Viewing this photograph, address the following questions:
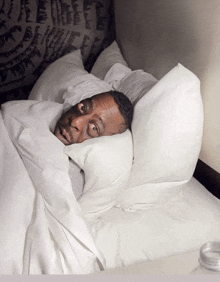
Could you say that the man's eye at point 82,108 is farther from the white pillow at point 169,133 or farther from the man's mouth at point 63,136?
the white pillow at point 169,133

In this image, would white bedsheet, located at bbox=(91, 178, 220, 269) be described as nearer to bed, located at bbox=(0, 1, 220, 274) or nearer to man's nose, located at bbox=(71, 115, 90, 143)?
bed, located at bbox=(0, 1, 220, 274)

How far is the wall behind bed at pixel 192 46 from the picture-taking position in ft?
3.25

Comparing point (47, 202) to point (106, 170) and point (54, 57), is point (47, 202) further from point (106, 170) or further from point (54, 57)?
point (54, 57)

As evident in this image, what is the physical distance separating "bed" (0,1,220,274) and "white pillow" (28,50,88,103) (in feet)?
1.12

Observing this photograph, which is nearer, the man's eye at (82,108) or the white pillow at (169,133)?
the white pillow at (169,133)

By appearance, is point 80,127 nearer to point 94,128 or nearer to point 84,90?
point 94,128

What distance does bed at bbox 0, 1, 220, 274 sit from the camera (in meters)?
0.84

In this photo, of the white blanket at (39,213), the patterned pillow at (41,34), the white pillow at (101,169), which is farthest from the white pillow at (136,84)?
the patterned pillow at (41,34)

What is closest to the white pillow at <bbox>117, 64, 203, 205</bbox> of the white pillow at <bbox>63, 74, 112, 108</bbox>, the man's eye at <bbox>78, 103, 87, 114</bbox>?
the man's eye at <bbox>78, 103, 87, 114</bbox>

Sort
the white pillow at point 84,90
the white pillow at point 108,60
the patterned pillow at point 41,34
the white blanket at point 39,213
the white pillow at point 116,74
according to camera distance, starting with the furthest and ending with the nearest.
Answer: the patterned pillow at point 41,34
the white pillow at point 108,60
the white pillow at point 116,74
the white pillow at point 84,90
the white blanket at point 39,213

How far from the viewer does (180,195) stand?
1.11 meters

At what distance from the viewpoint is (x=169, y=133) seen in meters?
0.98

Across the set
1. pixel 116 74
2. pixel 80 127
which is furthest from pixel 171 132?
pixel 116 74

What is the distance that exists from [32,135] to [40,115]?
0.16 metres
